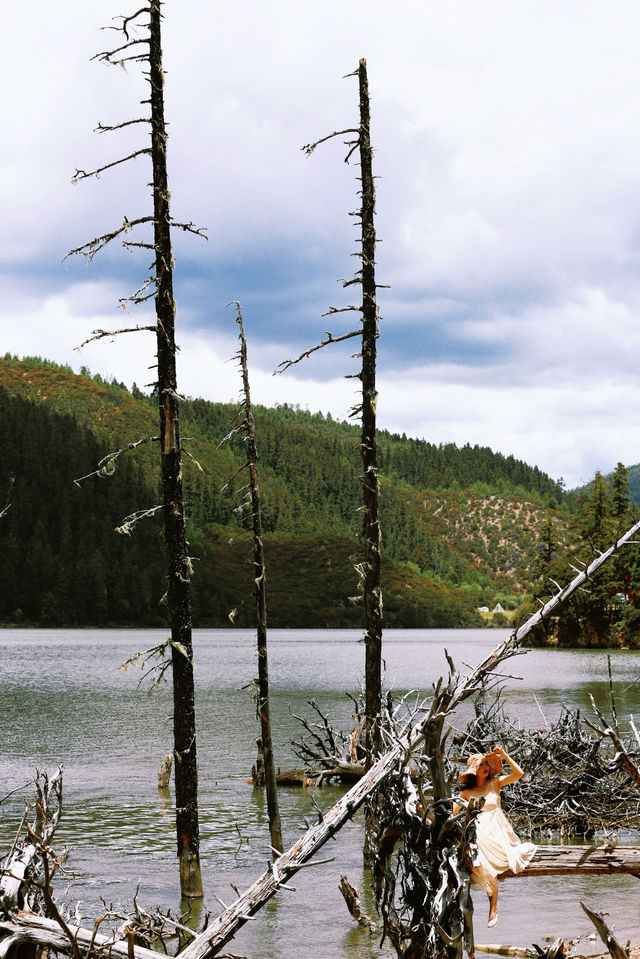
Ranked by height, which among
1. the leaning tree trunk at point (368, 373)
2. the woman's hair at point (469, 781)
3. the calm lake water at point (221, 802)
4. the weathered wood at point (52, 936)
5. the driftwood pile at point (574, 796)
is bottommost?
the calm lake water at point (221, 802)

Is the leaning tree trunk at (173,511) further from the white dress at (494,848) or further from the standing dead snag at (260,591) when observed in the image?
the white dress at (494,848)

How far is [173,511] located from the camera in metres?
11.9

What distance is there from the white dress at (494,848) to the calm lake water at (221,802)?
2.95 m

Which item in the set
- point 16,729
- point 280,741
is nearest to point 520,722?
point 280,741

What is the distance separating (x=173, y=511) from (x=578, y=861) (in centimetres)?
688

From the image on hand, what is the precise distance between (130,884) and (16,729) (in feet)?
79.7

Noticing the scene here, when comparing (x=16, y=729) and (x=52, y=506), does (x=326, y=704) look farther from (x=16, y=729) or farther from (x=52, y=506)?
(x=52, y=506)

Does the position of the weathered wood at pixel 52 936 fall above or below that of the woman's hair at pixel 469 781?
below

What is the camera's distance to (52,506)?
598 feet

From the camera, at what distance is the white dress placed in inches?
227

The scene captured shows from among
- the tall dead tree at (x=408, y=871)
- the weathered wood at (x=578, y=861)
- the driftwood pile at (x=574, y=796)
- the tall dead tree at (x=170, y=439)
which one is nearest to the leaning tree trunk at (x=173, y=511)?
the tall dead tree at (x=170, y=439)

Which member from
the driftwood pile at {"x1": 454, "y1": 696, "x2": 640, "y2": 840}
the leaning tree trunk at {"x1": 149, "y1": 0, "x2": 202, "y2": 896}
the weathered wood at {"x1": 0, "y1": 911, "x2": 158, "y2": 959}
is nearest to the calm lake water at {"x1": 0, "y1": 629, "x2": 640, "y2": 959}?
the driftwood pile at {"x1": 454, "y1": 696, "x2": 640, "y2": 840}

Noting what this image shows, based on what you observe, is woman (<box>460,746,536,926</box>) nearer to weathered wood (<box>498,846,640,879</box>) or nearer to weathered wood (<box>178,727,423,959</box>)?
weathered wood (<box>498,846,640,879</box>)

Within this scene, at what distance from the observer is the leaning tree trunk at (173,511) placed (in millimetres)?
11727
